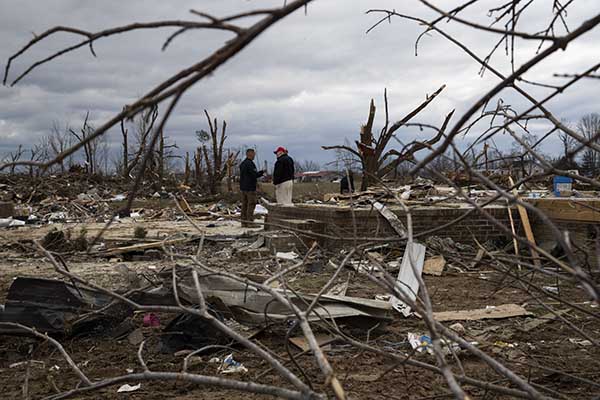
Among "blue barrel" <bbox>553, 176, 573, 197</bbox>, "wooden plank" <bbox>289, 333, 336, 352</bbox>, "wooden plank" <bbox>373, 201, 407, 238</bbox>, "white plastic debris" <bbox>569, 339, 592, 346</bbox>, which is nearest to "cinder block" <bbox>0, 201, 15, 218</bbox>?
"wooden plank" <bbox>373, 201, 407, 238</bbox>

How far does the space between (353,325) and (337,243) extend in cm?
480

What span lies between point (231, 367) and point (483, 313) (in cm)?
276

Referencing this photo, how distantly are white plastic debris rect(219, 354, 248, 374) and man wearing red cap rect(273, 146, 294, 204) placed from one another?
29.2 ft

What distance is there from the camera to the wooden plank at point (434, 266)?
842cm

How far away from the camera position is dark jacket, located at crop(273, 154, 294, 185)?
13.2 meters

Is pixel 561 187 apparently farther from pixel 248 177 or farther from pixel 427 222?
pixel 248 177

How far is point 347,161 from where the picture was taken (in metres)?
3.34

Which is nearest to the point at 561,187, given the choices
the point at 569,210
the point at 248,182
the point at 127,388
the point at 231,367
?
the point at 569,210

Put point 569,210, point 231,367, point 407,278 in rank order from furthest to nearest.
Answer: point 569,210 < point 407,278 < point 231,367

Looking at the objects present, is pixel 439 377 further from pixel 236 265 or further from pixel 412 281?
pixel 236 265

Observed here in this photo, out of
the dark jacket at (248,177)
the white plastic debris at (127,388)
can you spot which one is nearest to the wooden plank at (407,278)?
the white plastic debris at (127,388)

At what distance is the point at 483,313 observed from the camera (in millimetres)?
5906

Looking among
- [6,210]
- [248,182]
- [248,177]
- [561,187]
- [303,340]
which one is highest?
[248,177]

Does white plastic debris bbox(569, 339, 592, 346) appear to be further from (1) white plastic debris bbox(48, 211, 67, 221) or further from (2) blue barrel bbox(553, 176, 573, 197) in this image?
(1) white plastic debris bbox(48, 211, 67, 221)
